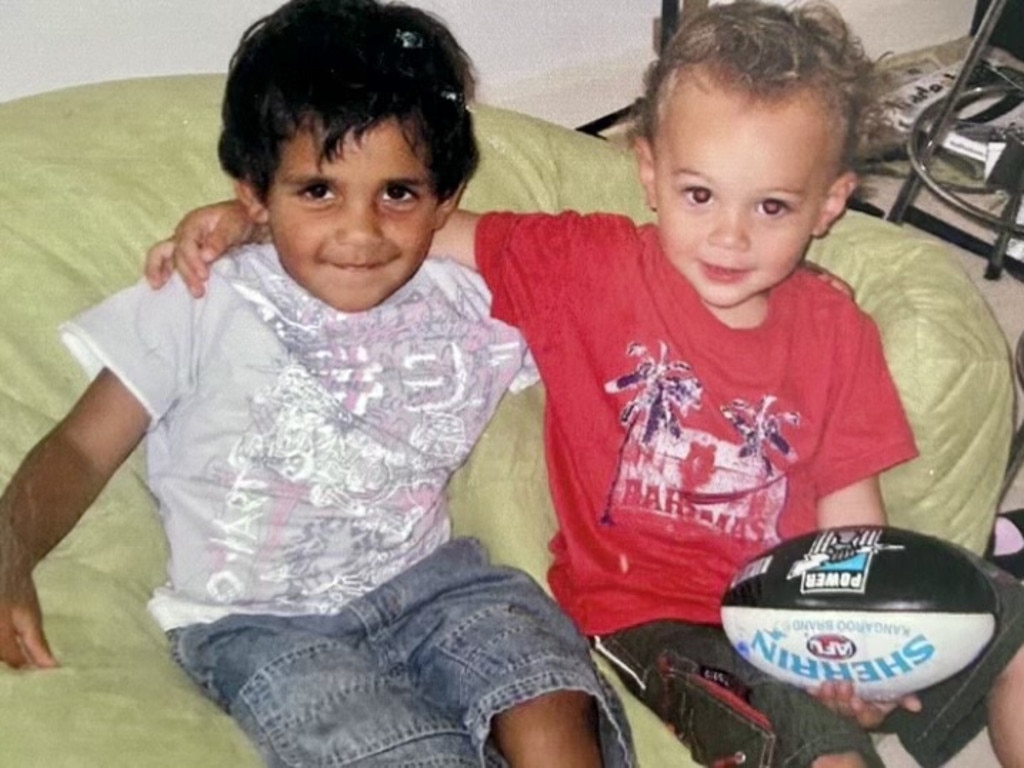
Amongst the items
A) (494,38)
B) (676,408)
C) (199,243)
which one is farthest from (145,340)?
(494,38)

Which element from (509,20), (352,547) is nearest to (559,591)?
(352,547)

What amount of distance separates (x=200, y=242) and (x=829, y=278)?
0.66 metres

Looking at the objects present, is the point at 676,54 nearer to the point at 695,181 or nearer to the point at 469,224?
the point at 695,181

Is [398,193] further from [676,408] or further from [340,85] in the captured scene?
[676,408]

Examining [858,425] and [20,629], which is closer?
[20,629]

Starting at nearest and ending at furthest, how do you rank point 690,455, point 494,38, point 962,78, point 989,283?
point 690,455 < point 962,78 < point 494,38 < point 989,283

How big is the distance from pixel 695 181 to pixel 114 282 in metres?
0.62

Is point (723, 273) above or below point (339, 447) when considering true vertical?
above

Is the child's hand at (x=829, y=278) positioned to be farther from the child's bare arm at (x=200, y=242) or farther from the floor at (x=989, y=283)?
the floor at (x=989, y=283)

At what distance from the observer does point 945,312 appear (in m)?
1.78

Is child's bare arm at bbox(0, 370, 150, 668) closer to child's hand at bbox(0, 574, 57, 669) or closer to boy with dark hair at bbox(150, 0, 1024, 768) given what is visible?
child's hand at bbox(0, 574, 57, 669)

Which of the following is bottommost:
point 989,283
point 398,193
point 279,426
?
point 989,283

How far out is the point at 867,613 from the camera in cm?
146

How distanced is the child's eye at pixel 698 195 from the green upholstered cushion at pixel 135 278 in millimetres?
318
